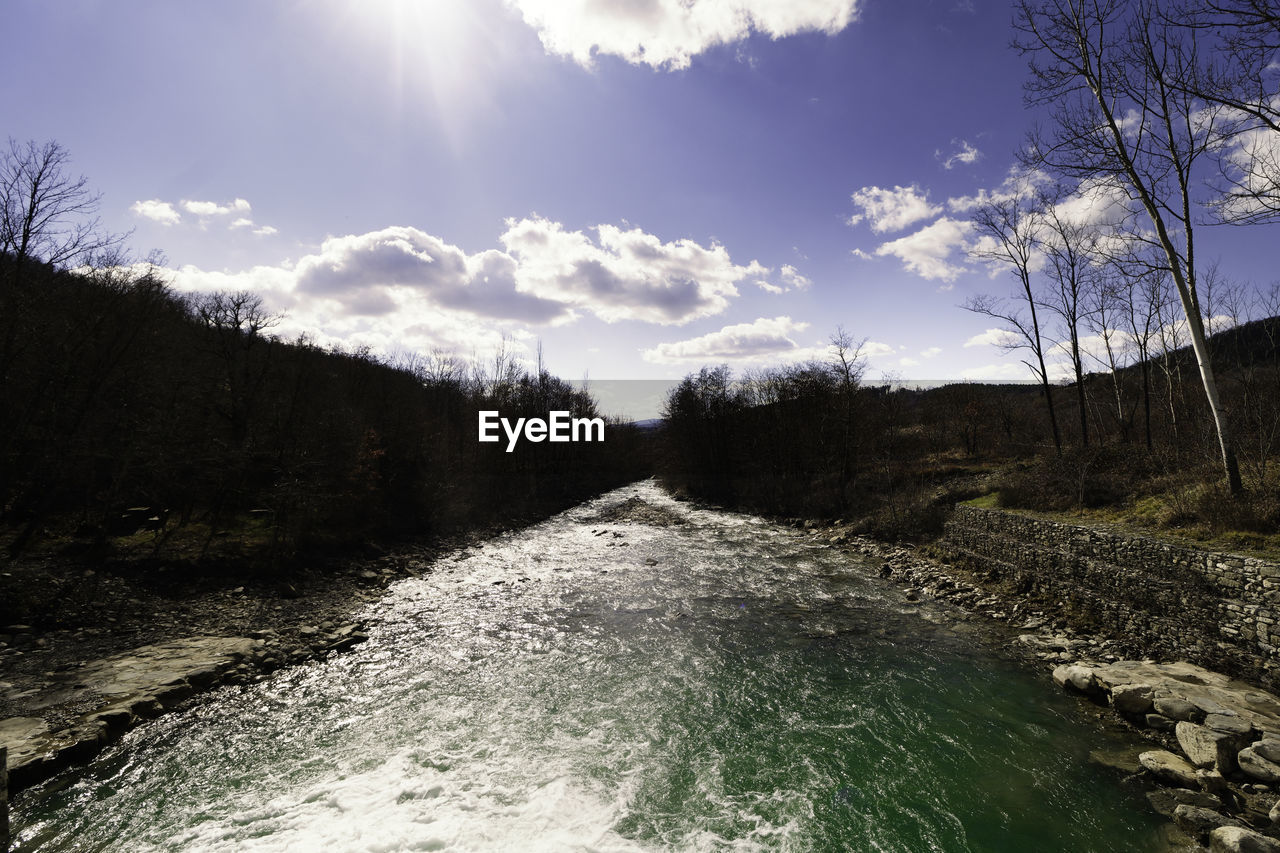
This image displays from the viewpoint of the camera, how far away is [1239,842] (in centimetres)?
508

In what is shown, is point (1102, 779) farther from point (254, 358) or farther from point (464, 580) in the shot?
point (254, 358)

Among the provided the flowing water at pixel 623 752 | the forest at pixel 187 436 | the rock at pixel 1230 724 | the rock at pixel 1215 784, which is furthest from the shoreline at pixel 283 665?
the forest at pixel 187 436

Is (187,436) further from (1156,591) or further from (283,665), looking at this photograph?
(1156,591)

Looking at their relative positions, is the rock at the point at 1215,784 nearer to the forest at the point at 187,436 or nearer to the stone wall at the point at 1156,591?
the stone wall at the point at 1156,591

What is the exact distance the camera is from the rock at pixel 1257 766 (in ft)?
19.7

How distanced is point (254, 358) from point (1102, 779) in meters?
34.0

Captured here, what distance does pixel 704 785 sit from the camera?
6.68 meters

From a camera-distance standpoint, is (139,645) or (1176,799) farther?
(139,645)

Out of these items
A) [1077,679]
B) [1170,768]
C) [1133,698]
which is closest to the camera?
[1170,768]

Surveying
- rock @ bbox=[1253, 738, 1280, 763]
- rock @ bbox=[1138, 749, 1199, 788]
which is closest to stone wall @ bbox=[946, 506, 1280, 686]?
rock @ bbox=[1253, 738, 1280, 763]

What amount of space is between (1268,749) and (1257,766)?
36 centimetres

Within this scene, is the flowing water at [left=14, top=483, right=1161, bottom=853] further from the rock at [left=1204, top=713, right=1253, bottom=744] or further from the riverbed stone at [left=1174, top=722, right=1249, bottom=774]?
the rock at [left=1204, top=713, right=1253, bottom=744]

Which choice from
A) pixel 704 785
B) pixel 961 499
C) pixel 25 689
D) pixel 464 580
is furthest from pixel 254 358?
pixel 961 499

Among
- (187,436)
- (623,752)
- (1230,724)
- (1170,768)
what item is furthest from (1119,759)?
(187,436)
